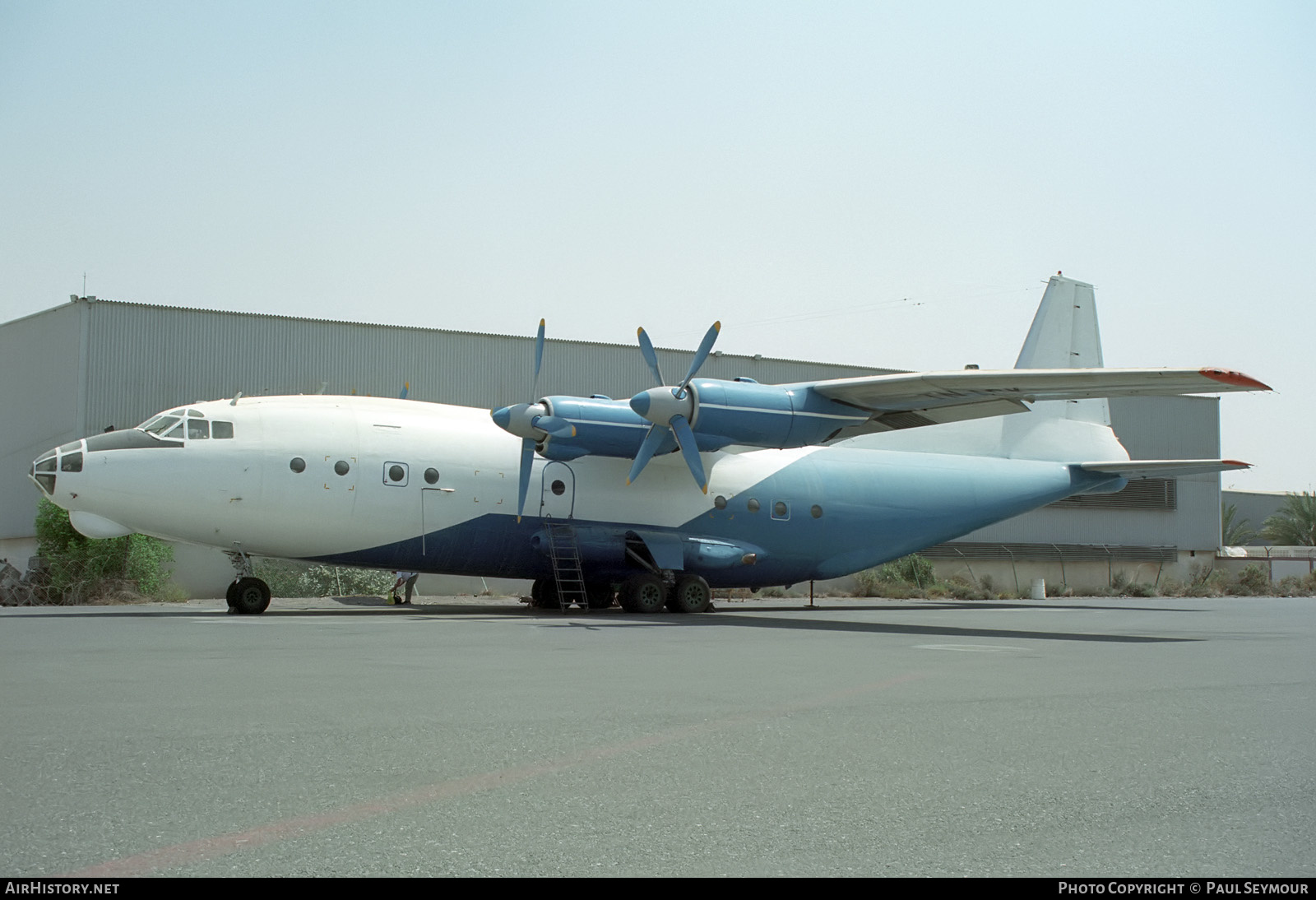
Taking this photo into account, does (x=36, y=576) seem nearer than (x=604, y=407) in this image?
No

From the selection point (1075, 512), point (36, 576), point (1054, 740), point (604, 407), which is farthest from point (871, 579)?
point (1054, 740)

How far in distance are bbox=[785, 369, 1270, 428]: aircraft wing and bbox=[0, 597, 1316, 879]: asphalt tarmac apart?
5.85m

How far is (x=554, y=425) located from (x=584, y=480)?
2.18m

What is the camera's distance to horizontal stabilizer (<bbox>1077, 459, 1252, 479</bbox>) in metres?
24.8

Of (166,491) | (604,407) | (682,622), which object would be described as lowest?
(682,622)

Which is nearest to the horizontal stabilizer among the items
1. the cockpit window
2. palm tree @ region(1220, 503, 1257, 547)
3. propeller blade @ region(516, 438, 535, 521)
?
propeller blade @ region(516, 438, 535, 521)

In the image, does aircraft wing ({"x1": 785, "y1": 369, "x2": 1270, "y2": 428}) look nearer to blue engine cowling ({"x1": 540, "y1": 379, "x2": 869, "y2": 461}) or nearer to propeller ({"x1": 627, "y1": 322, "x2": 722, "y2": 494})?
blue engine cowling ({"x1": 540, "y1": 379, "x2": 869, "y2": 461})

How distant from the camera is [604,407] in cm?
2248

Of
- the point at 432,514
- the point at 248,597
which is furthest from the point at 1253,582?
the point at 248,597

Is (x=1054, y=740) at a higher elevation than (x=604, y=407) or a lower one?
lower

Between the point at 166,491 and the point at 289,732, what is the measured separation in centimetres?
1487

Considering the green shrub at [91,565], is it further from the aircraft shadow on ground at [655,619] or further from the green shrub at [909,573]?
the green shrub at [909,573]
